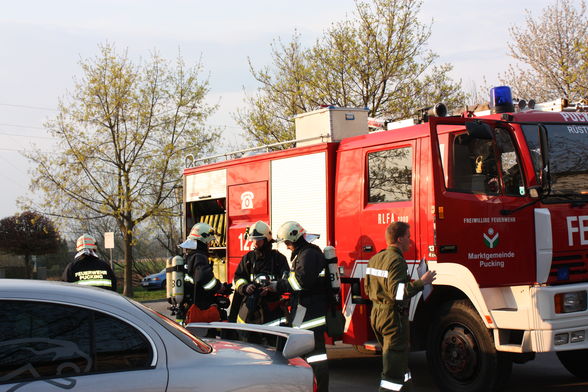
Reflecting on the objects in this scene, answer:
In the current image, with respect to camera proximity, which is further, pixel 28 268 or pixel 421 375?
pixel 28 268

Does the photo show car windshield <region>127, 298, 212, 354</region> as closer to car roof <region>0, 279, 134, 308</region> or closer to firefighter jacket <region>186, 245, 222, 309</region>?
car roof <region>0, 279, 134, 308</region>

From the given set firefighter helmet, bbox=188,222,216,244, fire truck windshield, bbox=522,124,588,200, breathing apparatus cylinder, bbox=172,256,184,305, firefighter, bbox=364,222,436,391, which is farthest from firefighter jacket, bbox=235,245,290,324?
fire truck windshield, bbox=522,124,588,200

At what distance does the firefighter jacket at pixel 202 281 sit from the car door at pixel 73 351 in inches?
156

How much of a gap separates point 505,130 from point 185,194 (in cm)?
620

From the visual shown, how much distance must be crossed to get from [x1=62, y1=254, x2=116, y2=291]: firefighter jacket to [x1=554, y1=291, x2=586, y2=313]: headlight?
14.7 ft

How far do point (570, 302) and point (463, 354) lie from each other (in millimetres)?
1133

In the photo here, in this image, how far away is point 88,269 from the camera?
7.31 m

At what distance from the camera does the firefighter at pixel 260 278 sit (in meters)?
7.07

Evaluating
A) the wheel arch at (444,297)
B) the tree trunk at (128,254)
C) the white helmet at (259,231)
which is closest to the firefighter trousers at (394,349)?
the wheel arch at (444,297)

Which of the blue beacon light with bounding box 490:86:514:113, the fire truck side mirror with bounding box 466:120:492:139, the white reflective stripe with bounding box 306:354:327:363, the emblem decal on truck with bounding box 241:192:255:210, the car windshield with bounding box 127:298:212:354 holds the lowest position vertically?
the white reflective stripe with bounding box 306:354:327:363

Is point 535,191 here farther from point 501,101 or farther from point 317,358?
point 317,358

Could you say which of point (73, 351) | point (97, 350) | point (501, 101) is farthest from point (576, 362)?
point (73, 351)

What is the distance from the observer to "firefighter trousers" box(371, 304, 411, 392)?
5871 millimetres

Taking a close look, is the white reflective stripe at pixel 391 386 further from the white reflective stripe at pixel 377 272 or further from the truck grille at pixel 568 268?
the truck grille at pixel 568 268
